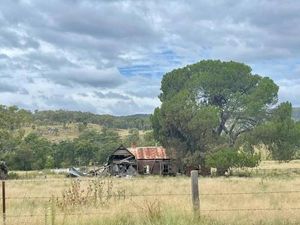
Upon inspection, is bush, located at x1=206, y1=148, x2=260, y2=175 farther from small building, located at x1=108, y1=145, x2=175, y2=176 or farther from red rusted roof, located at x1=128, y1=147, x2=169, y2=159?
red rusted roof, located at x1=128, y1=147, x2=169, y2=159

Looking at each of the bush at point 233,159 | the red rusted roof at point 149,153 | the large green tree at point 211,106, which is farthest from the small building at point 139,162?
the bush at point 233,159

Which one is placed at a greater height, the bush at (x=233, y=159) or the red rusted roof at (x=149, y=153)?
the red rusted roof at (x=149, y=153)

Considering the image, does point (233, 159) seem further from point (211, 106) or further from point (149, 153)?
point (149, 153)

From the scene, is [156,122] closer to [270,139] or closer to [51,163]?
[270,139]

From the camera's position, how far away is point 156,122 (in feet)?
214

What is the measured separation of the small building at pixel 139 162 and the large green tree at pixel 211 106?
5.27 meters

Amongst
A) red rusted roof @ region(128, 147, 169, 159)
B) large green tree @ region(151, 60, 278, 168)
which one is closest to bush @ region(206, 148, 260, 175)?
large green tree @ region(151, 60, 278, 168)

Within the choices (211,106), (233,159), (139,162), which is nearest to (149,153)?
(139,162)

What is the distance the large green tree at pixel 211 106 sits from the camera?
198 feet

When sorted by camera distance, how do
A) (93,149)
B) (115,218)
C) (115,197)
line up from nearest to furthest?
(115,218)
(115,197)
(93,149)

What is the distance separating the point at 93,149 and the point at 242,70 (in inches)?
2027

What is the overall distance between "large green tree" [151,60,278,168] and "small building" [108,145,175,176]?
527 centimetres

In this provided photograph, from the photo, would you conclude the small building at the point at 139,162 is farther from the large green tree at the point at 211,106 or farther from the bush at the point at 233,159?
the bush at the point at 233,159

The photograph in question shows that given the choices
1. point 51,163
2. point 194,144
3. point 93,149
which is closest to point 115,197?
point 194,144
